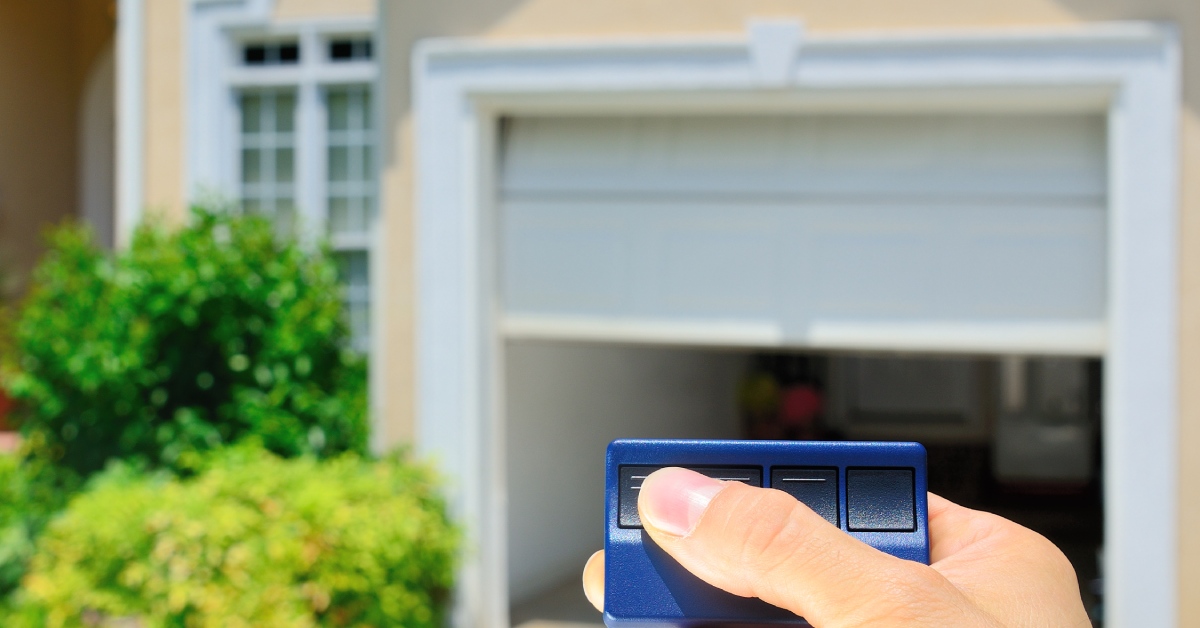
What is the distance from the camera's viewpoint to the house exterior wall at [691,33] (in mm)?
4305

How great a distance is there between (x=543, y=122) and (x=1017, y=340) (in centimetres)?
262

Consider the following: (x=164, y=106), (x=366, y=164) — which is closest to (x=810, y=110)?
(x=366, y=164)

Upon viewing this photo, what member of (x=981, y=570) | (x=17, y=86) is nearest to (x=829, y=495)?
(x=981, y=570)

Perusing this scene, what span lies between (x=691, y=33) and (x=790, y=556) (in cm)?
410

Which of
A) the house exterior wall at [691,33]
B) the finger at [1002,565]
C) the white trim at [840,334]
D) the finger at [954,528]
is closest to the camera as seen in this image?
the finger at [1002,565]

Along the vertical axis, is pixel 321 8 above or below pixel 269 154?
above

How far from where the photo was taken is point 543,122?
16.9 feet

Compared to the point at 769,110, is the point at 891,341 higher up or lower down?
lower down

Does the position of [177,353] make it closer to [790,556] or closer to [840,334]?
[840,334]

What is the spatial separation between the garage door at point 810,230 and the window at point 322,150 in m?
1.41

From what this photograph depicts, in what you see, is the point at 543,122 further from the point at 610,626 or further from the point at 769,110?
the point at 610,626

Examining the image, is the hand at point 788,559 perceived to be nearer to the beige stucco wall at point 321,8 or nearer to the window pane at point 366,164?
the window pane at point 366,164

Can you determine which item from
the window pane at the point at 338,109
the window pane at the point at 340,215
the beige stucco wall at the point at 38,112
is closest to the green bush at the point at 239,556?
the window pane at the point at 340,215

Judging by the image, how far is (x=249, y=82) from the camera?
637 cm
